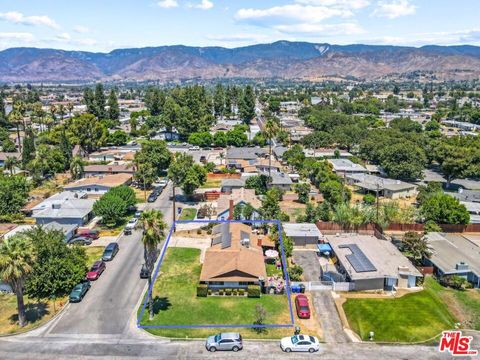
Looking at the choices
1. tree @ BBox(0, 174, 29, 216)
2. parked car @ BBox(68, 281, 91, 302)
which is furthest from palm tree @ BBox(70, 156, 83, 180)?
parked car @ BBox(68, 281, 91, 302)

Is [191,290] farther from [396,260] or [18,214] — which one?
[18,214]

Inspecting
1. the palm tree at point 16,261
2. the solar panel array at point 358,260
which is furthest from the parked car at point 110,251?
the solar panel array at point 358,260

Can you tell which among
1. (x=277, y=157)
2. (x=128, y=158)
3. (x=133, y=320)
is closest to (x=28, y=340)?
(x=133, y=320)

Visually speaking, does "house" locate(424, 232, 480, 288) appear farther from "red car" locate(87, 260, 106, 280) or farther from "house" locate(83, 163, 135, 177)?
"house" locate(83, 163, 135, 177)
